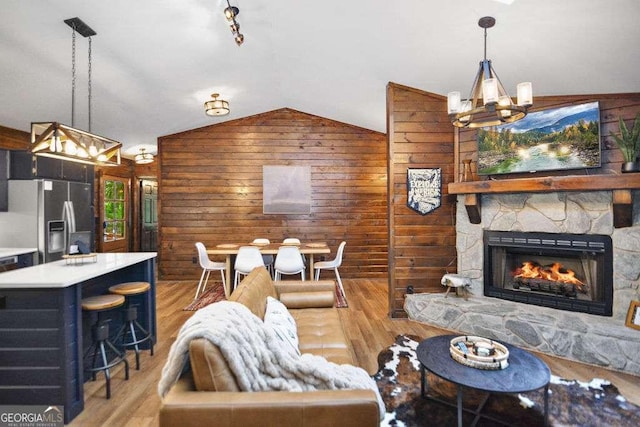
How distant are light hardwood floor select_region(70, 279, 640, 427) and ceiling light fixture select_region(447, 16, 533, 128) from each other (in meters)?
2.07

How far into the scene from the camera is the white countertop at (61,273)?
1973 millimetres

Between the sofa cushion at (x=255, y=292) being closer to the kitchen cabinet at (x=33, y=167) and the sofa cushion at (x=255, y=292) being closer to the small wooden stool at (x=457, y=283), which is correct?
the small wooden stool at (x=457, y=283)

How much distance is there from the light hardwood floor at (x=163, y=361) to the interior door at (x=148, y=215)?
346cm

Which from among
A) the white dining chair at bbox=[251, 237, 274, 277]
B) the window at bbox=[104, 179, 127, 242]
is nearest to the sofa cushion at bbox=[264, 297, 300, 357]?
the white dining chair at bbox=[251, 237, 274, 277]

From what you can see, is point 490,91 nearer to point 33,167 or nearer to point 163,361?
point 163,361

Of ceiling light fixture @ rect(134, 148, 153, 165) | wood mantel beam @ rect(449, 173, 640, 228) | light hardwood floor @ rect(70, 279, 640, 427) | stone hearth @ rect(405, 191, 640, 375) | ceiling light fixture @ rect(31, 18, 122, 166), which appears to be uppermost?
ceiling light fixture @ rect(134, 148, 153, 165)

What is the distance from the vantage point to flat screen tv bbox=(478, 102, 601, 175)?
316cm

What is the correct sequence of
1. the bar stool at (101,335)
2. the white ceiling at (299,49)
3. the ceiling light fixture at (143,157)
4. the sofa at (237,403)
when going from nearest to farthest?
the sofa at (237,403)
the bar stool at (101,335)
the white ceiling at (299,49)
the ceiling light fixture at (143,157)

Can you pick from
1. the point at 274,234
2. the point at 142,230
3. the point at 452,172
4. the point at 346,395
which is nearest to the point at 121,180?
the point at 142,230

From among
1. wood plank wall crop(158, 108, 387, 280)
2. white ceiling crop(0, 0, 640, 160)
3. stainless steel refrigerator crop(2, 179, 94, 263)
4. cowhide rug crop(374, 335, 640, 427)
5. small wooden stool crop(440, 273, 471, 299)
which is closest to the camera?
cowhide rug crop(374, 335, 640, 427)

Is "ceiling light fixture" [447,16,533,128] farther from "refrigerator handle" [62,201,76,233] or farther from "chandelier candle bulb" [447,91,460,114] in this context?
"refrigerator handle" [62,201,76,233]

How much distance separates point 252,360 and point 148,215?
759 centimetres

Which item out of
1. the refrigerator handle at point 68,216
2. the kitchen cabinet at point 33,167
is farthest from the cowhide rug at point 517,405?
the kitchen cabinet at point 33,167

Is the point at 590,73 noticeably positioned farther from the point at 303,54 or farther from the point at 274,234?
the point at 274,234
